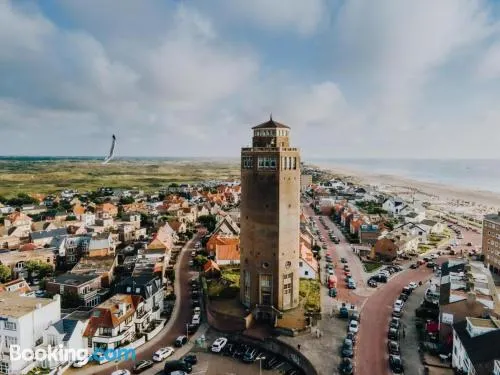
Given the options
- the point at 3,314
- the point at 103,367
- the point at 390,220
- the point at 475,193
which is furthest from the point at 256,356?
the point at 475,193

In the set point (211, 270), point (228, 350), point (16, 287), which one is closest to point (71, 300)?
point (16, 287)

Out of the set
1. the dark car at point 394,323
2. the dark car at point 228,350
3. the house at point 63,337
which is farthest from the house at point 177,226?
the dark car at point 394,323

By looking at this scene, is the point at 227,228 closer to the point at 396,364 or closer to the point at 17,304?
the point at 17,304

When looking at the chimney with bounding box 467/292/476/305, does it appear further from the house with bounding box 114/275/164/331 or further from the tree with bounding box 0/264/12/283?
the tree with bounding box 0/264/12/283

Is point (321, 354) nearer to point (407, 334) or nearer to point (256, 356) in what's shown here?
point (256, 356)

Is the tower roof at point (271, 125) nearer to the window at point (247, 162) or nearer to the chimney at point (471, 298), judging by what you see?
the window at point (247, 162)

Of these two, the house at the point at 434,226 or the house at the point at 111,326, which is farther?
the house at the point at 434,226

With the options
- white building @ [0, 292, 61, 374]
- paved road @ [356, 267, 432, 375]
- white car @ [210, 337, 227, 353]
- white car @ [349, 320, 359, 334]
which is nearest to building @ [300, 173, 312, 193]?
paved road @ [356, 267, 432, 375]
